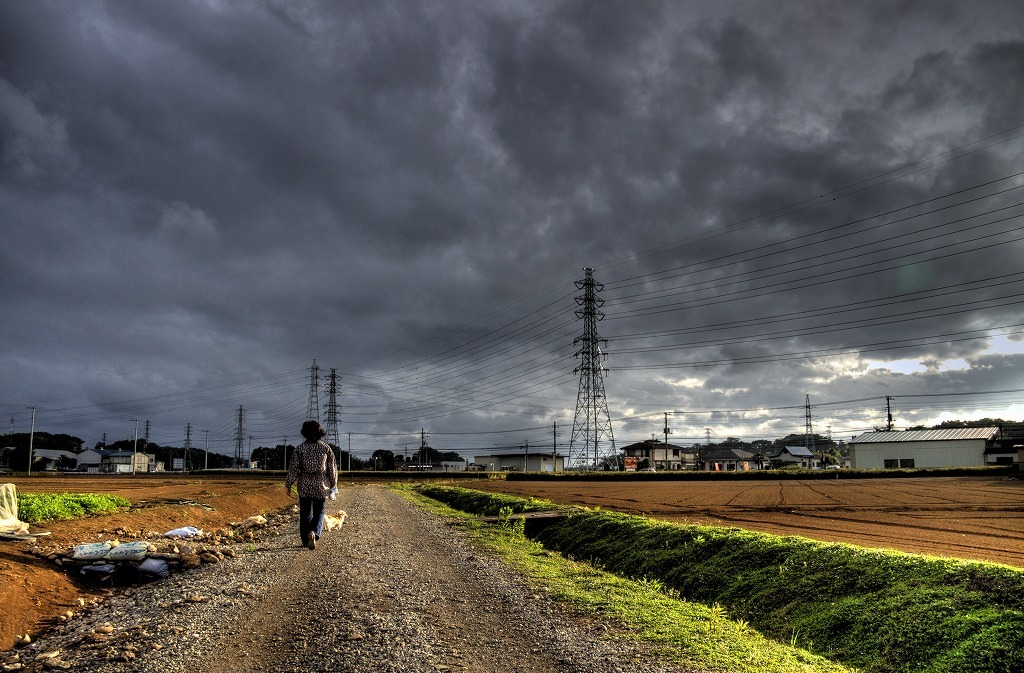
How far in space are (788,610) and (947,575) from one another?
1915 mm

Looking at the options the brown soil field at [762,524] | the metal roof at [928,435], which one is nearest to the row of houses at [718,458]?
the metal roof at [928,435]

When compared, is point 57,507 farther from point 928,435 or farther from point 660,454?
point 660,454

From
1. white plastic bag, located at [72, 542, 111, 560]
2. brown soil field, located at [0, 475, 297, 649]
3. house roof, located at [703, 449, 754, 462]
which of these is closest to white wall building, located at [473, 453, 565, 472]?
house roof, located at [703, 449, 754, 462]

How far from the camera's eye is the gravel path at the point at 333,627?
5.20m

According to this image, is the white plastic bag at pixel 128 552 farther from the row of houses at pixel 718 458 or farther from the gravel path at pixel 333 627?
the row of houses at pixel 718 458

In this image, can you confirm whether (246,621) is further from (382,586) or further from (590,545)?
(590,545)

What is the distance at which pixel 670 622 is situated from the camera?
23.6 ft

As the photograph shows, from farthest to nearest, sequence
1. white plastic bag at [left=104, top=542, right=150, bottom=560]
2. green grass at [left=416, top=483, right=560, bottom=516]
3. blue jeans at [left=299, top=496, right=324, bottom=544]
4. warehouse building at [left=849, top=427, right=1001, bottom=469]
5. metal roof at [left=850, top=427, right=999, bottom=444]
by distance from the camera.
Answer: metal roof at [left=850, top=427, right=999, bottom=444]
warehouse building at [left=849, top=427, right=1001, bottom=469]
green grass at [left=416, top=483, right=560, bottom=516]
blue jeans at [left=299, top=496, right=324, bottom=544]
white plastic bag at [left=104, top=542, right=150, bottom=560]

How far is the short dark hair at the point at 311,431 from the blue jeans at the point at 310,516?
3.64 ft

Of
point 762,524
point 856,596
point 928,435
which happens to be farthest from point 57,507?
point 928,435

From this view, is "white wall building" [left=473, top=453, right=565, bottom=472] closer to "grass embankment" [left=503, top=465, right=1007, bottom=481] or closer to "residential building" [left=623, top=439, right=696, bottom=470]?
"residential building" [left=623, top=439, right=696, bottom=470]

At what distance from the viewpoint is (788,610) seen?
8.33m

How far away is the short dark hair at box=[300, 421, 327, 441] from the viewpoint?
11773mm

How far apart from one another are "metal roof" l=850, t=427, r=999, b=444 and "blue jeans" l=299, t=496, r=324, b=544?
9888 cm
